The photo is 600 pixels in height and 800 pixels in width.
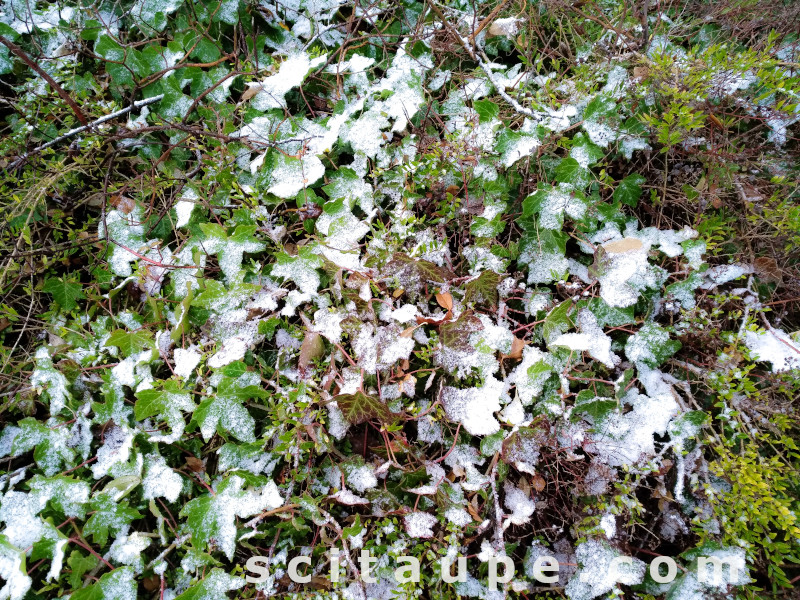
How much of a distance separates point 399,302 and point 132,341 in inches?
31.1

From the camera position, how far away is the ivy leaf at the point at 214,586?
113 cm

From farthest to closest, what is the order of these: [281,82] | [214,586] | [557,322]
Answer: [281,82] → [557,322] → [214,586]

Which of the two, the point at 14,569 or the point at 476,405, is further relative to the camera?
the point at 476,405

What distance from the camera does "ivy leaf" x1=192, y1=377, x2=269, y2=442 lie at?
50.3 inches

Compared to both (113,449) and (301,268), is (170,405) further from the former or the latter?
(301,268)

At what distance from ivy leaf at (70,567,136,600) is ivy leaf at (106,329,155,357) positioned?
57 cm

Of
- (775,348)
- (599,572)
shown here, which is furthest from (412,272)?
(775,348)

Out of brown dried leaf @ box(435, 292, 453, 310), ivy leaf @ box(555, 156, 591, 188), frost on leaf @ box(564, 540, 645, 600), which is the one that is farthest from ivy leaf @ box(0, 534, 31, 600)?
ivy leaf @ box(555, 156, 591, 188)

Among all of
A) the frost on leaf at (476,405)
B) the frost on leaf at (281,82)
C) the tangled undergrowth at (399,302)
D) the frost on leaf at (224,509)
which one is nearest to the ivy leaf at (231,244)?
the tangled undergrowth at (399,302)

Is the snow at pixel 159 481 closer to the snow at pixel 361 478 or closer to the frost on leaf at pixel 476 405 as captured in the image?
the snow at pixel 361 478

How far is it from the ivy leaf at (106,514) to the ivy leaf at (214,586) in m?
0.25

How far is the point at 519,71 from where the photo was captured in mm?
1777

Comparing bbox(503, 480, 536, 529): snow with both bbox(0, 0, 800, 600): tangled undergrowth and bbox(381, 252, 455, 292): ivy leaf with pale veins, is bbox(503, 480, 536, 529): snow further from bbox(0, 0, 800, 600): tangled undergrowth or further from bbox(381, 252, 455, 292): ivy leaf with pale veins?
bbox(381, 252, 455, 292): ivy leaf with pale veins

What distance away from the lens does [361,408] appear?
1242 millimetres
